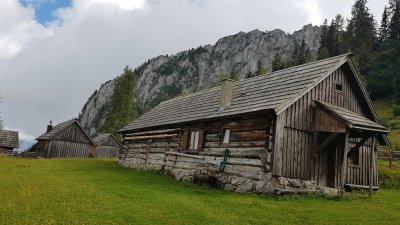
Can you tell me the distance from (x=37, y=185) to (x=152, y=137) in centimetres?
1290

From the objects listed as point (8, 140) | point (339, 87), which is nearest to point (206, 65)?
point (8, 140)

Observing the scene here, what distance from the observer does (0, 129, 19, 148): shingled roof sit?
61188mm

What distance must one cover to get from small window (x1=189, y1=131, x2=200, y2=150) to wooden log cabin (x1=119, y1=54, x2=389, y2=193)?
73 millimetres

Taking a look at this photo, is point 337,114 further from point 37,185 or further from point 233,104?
point 37,185

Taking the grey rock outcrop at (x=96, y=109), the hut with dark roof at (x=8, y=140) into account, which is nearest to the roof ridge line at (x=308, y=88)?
the hut with dark roof at (x=8, y=140)

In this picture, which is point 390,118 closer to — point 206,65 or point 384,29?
point 384,29

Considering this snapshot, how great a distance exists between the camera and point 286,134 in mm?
19875

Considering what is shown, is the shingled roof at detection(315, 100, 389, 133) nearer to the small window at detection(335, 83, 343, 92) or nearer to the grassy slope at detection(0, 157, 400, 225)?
the small window at detection(335, 83, 343, 92)

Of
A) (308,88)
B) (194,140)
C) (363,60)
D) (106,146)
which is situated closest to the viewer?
(308,88)

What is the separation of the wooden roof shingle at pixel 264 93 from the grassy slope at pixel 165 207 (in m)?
4.98

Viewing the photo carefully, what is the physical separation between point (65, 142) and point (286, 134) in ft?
141

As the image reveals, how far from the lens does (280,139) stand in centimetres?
1950

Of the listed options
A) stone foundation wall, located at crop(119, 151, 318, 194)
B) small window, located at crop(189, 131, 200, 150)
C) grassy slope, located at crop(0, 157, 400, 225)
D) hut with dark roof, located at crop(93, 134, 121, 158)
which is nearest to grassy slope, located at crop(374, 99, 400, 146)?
small window, located at crop(189, 131, 200, 150)

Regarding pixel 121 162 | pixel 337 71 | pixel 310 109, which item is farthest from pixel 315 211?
pixel 121 162
